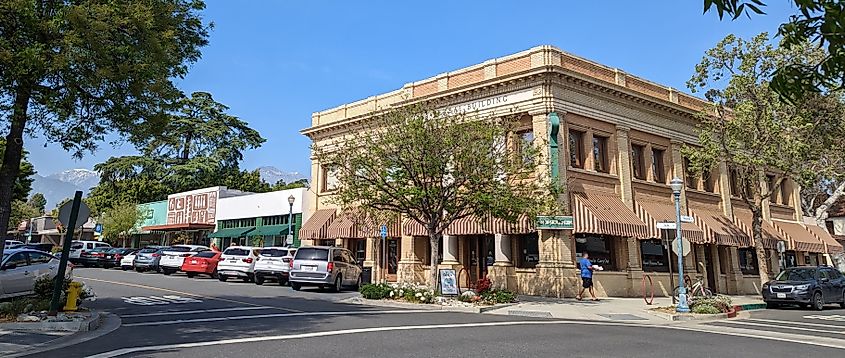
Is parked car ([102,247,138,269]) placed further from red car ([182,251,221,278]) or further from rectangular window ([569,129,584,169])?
rectangular window ([569,129,584,169])

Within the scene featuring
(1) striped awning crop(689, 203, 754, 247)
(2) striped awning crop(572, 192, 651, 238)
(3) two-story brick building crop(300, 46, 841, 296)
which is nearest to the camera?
(2) striped awning crop(572, 192, 651, 238)

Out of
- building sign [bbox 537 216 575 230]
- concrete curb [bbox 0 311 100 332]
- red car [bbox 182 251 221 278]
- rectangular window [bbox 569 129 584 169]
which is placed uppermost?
rectangular window [bbox 569 129 584 169]

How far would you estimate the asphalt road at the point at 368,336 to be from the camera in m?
9.37

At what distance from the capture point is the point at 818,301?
21.4 meters

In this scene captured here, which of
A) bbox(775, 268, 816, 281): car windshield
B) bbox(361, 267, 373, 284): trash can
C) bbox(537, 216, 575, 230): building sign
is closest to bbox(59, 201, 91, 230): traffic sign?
bbox(537, 216, 575, 230): building sign

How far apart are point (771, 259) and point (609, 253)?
44.7 ft

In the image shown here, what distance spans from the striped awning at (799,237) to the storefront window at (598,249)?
44.2 ft

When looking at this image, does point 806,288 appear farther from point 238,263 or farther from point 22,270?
point 22,270

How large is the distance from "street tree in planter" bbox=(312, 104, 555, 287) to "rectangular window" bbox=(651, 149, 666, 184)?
957 cm

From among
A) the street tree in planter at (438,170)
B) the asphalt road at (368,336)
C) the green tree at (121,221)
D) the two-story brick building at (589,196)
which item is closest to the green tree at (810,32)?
the asphalt road at (368,336)

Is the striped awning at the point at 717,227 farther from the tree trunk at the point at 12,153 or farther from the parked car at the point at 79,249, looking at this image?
the parked car at the point at 79,249

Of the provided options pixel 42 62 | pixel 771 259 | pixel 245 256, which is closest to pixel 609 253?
pixel 771 259

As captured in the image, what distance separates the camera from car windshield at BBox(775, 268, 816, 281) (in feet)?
73.0

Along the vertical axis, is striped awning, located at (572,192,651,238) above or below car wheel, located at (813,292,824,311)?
above
